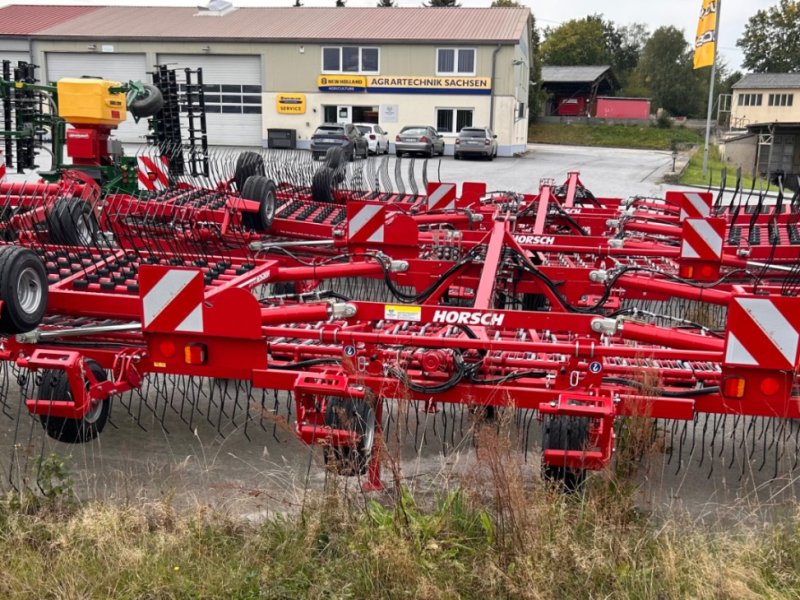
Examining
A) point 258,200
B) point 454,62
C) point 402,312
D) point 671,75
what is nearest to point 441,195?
point 258,200

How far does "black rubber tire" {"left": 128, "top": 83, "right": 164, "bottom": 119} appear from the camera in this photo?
9.48 metres

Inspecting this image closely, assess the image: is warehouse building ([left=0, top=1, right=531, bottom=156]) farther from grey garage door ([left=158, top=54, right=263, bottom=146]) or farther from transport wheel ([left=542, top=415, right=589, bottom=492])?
transport wheel ([left=542, top=415, right=589, bottom=492])

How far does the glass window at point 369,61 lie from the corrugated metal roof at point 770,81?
100 feet

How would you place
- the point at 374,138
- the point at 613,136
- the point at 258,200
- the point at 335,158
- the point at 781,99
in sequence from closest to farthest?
the point at 258,200
the point at 335,158
the point at 374,138
the point at 613,136
the point at 781,99

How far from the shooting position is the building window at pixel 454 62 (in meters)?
31.1

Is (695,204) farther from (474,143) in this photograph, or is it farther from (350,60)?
(350,60)

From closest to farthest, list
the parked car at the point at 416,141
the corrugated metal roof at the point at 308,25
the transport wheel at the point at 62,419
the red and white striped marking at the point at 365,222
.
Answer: the transport wheel at the point at 62,419 → the red and white striped marking at the point at 365,222 → the parked car at the point at 416,141 → the corrugated metal roof at the point at 308,25

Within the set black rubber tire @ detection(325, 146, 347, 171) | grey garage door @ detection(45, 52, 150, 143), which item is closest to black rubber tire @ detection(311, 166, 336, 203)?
black rubber tire @ detection(325, 146, 347, 171)

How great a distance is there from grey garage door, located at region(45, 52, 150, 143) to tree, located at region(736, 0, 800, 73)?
55.3 meters

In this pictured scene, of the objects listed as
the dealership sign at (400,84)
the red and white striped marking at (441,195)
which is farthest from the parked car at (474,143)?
the red and white striped marking at (441,195)

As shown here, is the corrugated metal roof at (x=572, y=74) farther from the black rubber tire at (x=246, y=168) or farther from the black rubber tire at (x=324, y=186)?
the black rubber tire at (x=246, y=168)

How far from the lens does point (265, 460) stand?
14.0 ft

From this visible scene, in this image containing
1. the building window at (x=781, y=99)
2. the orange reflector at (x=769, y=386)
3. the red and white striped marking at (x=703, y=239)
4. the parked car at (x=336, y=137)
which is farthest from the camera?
the building window at (x=781, y=99)

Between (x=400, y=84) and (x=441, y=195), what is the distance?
24.0 m
